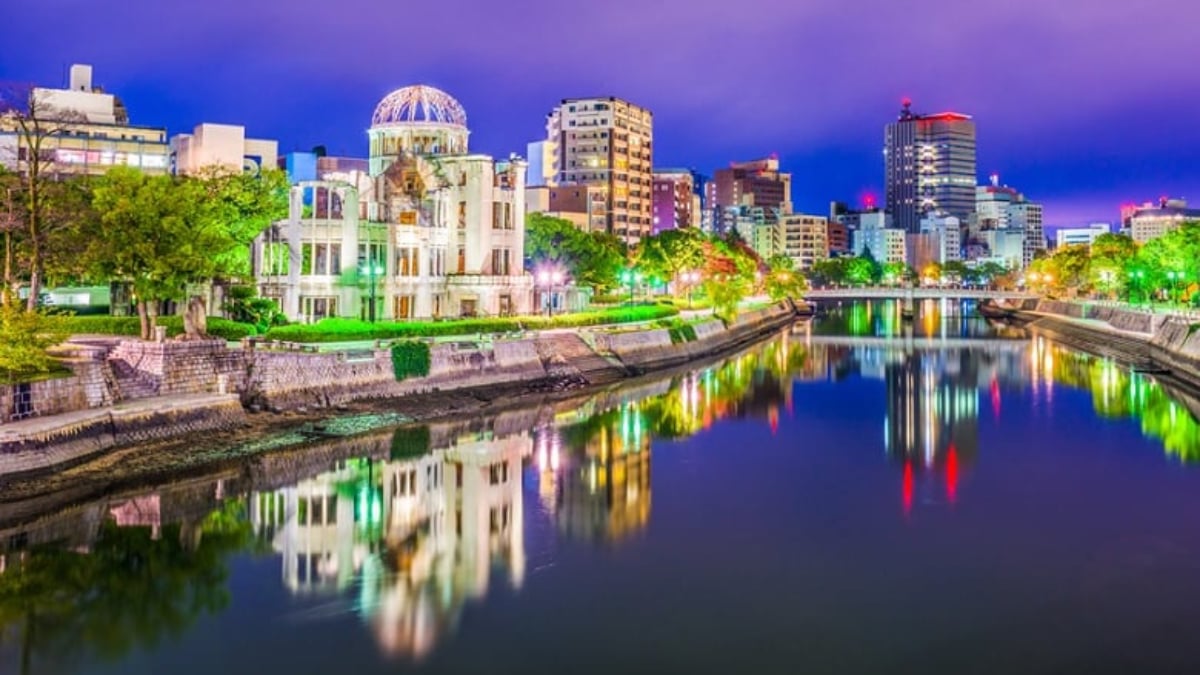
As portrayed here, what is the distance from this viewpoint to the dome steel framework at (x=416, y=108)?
241ft

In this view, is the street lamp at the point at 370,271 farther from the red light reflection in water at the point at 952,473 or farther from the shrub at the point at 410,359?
the red light reflection in water at the point at 952,473

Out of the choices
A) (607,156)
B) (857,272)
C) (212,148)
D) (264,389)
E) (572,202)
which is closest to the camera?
(264,389)

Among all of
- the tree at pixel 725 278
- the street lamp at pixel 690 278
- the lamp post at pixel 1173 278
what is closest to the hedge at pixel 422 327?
the tree at pixel 725 278

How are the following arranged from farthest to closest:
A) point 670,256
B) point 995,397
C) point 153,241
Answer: point 670,256, point 995,397, point 153,241

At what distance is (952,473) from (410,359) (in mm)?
22506

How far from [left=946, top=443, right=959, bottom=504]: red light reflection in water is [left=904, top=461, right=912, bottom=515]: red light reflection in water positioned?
3.82ft

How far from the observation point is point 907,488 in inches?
1330

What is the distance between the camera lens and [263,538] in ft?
87.6

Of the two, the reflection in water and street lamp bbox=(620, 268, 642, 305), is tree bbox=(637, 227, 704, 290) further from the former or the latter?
the reflection in water

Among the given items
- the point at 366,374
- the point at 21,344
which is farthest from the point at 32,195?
the point at 366,374

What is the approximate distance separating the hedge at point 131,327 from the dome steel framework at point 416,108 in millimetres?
32647

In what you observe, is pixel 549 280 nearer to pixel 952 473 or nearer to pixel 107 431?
pixel 952 473

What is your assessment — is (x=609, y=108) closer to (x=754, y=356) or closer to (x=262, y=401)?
(x=754, y=356)

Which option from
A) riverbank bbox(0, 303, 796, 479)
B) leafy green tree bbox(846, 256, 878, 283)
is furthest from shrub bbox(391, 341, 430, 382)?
leafy green tree bbox(846, 256, 878, 283)
